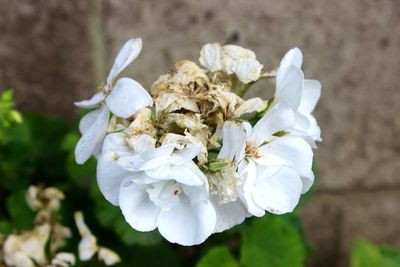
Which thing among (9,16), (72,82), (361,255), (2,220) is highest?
(9,16)

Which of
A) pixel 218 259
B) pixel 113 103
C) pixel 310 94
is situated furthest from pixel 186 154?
pixel 218 259

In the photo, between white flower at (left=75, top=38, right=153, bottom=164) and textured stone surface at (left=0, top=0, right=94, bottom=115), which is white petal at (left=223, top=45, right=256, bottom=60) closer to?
white flower at (left=75, top=38, right=153, bottom=164)

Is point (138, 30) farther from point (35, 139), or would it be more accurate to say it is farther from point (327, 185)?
point (327, 185)

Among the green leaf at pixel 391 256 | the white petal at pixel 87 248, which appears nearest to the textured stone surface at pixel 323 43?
the green leaf at pixel 391 256

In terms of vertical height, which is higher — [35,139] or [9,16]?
[9,16]

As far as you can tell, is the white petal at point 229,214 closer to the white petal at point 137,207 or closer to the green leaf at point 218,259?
the white petal at point 137,207

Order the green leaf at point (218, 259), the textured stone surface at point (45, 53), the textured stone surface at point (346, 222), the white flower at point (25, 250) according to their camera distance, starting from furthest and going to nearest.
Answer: the textured stone surface at point (346, 222) < the textured stone surface at point (45, 53) < the green leaf at point (218, 259) < the white flower at point (25, 250)

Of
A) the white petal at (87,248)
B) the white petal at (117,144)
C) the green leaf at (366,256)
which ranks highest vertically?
the white petal at (117,144)

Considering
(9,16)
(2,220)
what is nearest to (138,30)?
(9,16)

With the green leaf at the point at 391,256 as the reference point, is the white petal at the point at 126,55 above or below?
above
